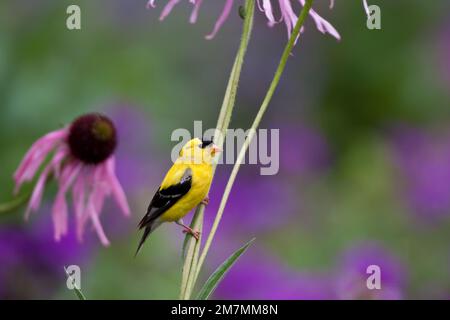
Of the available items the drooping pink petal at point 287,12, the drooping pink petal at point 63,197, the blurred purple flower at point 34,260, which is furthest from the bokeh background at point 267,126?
the drooping pink petal at point 287,12

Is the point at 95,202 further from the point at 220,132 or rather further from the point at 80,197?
the point at 220,132

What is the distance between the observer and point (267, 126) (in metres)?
3.10

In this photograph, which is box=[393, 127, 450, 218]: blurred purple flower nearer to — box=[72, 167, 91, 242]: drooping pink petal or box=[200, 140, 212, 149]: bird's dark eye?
box=[72, 167, 91, 242]: drooping pink petal

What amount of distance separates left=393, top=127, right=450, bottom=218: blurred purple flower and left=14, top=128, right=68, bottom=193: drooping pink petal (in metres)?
1.13

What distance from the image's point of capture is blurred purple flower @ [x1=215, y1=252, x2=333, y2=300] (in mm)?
1729

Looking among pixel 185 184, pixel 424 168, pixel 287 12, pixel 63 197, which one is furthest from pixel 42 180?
pixel 424 168

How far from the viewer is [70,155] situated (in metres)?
1.51

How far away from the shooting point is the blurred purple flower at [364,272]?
1.34 meters

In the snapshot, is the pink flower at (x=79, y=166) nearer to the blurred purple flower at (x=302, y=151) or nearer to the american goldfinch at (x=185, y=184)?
the american goldfinch at (x=185, y=184)

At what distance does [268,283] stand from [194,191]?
96cm

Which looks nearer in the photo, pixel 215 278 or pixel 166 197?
pixel 215 278

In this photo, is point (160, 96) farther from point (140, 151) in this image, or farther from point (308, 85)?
point (308, 85)

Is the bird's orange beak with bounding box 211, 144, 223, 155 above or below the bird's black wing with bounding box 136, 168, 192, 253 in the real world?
above

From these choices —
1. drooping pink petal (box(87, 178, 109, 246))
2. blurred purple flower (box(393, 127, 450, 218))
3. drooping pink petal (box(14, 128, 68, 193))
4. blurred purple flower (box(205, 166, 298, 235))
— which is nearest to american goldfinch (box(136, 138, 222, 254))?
drooping pink petal (box(87, 178, 109, 246))
